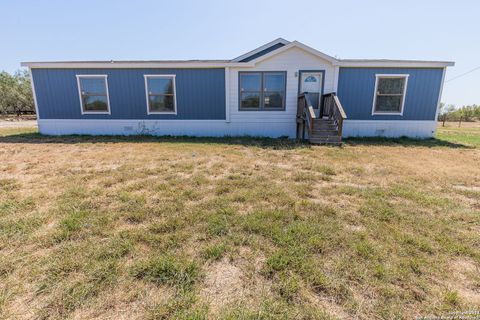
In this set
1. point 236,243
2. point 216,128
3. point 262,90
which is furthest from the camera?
point 216,128

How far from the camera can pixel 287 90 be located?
9.28m

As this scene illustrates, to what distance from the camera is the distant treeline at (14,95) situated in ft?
94.9

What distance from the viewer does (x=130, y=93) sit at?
31.5 ft

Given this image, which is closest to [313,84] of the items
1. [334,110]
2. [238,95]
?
[334,110]

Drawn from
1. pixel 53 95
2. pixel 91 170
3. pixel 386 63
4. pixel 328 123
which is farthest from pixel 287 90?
pixel 53 95

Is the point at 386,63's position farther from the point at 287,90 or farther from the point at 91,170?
the point at 91,170

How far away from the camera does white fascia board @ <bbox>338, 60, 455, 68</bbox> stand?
889cm

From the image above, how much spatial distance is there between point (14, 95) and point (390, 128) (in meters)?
40.2

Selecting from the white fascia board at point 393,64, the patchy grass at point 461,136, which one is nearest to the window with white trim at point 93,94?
the white fascia board at point 393,64

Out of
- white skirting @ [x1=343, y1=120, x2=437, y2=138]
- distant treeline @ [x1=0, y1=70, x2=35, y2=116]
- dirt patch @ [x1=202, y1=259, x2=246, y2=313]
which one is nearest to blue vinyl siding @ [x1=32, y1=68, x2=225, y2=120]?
Answer: white skirting @ [x1=343, y1=120, x2=437, y2=138]

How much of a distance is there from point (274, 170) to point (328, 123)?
442 cm

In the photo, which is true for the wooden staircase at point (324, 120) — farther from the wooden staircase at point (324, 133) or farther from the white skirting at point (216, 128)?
the white skirting at point (216, 128)

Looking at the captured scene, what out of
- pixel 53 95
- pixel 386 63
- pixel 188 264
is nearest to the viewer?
pixel 188 264

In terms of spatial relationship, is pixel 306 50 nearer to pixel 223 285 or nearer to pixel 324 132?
pixel 324 132
